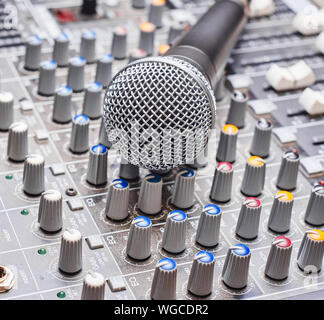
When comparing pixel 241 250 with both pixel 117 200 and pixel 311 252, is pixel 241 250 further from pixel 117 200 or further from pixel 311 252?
pixel 117 200

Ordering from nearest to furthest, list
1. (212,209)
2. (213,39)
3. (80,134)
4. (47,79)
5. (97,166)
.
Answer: (212,209) → (97,166) → (80,134) → (213,39) → (47,79)

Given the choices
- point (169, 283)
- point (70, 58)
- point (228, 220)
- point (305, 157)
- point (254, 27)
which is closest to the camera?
point (169, 283)

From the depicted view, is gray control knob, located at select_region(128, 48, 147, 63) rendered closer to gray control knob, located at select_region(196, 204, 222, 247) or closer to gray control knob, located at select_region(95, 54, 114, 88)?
gray control knob, located at select_region(95, 54, 114, 88)

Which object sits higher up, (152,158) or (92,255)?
(152,158)

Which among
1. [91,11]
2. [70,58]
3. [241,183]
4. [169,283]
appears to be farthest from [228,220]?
[91,11]

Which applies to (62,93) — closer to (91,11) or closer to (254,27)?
(91,11)

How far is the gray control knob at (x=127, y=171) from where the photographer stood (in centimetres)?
456

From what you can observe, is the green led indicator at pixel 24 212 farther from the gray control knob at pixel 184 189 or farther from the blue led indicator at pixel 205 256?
the blue led indicator at pixel 205 256

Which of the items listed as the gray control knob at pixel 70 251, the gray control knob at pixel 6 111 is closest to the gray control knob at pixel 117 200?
the gray control knob at pixel 70 251

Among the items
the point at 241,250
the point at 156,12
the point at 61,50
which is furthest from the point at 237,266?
the point at 156,12

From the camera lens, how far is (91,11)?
5.96m

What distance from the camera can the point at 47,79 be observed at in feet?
16.8

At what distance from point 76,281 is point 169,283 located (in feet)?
1.38

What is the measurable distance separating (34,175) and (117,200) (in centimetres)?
42
